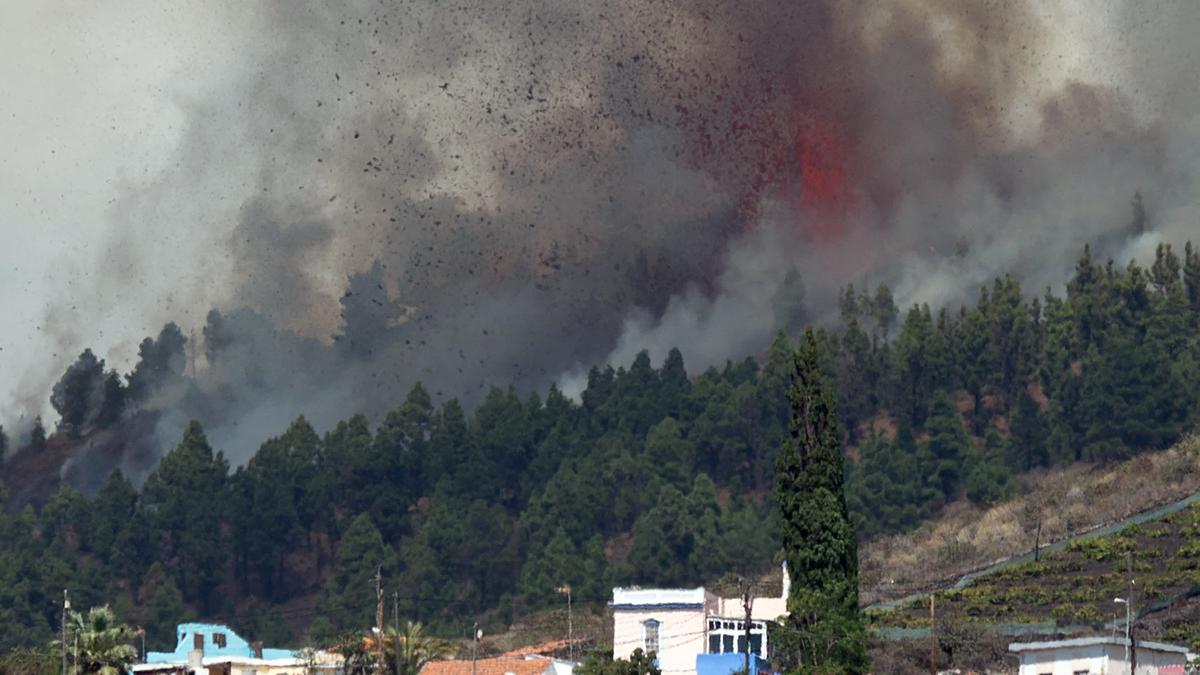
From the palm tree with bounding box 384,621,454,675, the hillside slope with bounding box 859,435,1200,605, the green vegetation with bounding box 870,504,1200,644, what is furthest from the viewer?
the hillside slope with bounding box 859,435,1200,605

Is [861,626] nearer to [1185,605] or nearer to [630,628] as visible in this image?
[630,628]

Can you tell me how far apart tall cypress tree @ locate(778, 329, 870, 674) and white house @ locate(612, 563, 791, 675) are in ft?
30.5

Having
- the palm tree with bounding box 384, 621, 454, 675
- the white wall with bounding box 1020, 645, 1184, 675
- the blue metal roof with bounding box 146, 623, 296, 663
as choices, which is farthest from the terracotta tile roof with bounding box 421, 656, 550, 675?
the white wall with bounding box 1020, 645, 1184, 675

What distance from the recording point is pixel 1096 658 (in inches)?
4697

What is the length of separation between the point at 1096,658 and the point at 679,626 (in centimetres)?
2353

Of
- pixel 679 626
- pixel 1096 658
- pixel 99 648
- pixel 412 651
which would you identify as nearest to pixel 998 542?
pixel 679 626

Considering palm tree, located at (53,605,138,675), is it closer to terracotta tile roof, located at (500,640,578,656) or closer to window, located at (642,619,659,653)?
window, located at (642,619,659,653)

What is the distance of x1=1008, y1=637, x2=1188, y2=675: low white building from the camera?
11912 centimetres

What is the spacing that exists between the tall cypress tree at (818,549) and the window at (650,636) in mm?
11143

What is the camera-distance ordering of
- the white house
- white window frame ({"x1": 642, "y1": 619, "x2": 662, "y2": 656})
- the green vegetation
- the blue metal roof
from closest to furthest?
the white house → white window frame ({"x1": 642, "y1": 619, "x2": 662, "y2": 656}) → the blue metal roof → the green vegetation

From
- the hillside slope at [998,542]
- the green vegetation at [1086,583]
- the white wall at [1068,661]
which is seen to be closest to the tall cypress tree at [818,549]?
the white wall at [1068,661]

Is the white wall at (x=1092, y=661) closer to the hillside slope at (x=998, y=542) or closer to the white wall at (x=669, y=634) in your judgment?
the white wall at (x=669, y=634)

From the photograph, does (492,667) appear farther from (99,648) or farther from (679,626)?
(99,648)

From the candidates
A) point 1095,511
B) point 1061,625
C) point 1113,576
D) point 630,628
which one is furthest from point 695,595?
point 1095,511
